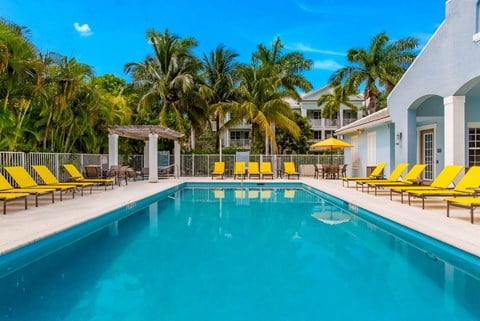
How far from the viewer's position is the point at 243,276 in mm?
5098

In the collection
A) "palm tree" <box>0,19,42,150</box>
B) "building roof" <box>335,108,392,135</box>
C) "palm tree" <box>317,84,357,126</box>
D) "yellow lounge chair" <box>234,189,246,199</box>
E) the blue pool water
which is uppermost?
"palm tree" <box>317,84,357,126</box>

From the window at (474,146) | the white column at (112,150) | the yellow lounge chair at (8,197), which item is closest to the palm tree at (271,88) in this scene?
the white column at (112,150)

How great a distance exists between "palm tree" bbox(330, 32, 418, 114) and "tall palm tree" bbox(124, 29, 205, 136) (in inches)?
442

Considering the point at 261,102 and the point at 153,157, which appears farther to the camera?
the point at 261,102

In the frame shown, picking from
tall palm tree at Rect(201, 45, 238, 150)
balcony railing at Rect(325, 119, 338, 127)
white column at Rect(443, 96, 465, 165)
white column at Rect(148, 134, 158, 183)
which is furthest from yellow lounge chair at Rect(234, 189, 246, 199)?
balcony railing at Rect(325, 119, 338, 127)

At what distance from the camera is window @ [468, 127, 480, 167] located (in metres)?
13.4

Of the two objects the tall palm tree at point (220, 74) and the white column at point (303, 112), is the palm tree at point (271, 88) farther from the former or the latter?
the white column at point (303, 112)

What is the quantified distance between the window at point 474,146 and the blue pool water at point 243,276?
288 inches

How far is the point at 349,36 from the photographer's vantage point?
38.4 metres

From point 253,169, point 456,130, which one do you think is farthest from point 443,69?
point 253,169

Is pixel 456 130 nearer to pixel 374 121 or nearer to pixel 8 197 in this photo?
pixel 374 121

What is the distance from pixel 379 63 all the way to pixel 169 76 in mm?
14613

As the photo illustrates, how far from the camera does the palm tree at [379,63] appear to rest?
26703 mm

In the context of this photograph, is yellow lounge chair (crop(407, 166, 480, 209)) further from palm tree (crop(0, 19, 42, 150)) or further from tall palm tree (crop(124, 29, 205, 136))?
tall palm tree (crop(124, 29, 205, 136))
